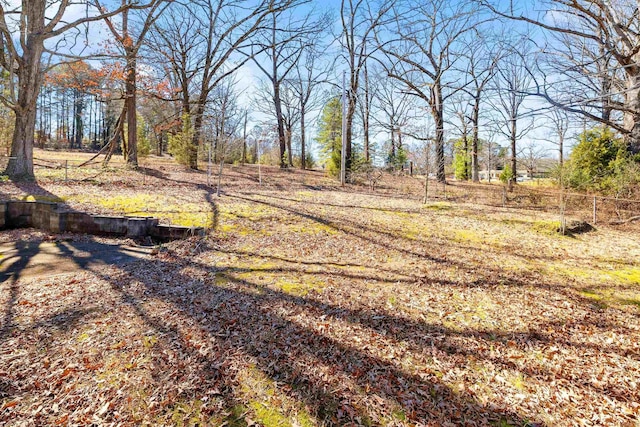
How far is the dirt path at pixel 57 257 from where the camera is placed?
4758mm

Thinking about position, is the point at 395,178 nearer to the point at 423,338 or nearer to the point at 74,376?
the point at 423,338

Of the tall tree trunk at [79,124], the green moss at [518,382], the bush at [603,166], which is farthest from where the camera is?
the tall tree trunk at [79,124]

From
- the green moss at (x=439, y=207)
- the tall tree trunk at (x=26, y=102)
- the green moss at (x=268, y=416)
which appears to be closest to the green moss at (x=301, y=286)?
the green moss at (x=268, y=416)

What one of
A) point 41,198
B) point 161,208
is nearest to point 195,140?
point 41,198

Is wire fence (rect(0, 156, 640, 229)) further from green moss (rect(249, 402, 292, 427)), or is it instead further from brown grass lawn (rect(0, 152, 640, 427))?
green moss (rect(249, 402, 292, 427))

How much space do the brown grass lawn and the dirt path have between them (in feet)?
1.29

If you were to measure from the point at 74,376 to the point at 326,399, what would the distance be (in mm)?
2142

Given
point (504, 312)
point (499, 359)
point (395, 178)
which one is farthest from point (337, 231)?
point (395, 178)

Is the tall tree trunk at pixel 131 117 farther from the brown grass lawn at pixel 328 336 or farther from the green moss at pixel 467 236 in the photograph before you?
the green moss at pixel 467 236

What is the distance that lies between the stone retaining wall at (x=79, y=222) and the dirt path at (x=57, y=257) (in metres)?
0.60

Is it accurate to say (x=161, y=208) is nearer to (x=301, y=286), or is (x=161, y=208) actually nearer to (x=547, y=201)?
(x=301, y=286)

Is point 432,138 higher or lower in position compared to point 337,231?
higher

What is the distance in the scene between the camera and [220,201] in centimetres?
928

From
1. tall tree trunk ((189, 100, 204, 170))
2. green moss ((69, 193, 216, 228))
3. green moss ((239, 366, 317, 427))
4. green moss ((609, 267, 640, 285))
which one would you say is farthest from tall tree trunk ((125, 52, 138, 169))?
green moss ((609, 267, 640, 285))
